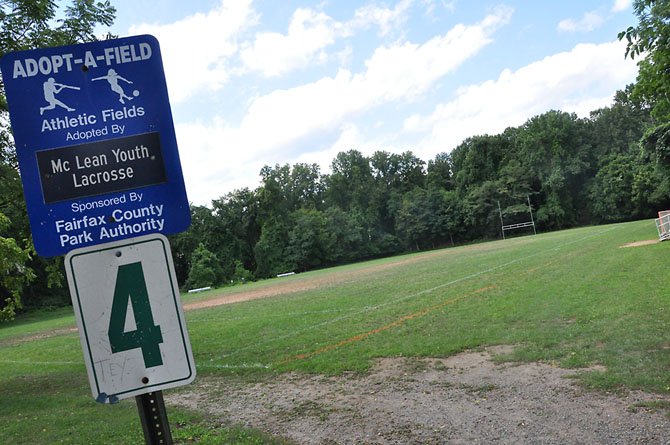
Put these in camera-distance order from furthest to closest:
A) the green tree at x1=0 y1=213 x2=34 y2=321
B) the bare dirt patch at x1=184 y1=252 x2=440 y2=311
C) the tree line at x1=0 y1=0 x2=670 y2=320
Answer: the tree line at x1=0 y1=0 x2=670 y2=320 → the bare dirt patch at x1=184 y1=252 x2=440 y2=311 → the green tree at x1=0 y1=213 x2=34 y2=321

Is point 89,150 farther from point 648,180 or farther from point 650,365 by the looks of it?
point 648,180

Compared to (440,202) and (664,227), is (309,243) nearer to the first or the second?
(440,202)

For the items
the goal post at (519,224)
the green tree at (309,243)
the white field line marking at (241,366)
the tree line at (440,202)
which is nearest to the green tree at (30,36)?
the white field line marking at (241,366)

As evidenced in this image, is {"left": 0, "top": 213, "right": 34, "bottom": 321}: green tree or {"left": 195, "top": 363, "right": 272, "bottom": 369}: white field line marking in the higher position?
{"left": 0, "top": 213, "right": 34, "bottom": 321}: green tree

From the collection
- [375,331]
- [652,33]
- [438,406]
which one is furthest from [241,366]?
[652,33]

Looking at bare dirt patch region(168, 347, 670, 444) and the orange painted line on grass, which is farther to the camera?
the orange painted line on grass

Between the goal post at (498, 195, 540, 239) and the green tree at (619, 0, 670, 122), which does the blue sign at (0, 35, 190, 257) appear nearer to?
the green tree at (619, 0, 670, 122)

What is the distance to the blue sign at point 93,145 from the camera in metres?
1.79

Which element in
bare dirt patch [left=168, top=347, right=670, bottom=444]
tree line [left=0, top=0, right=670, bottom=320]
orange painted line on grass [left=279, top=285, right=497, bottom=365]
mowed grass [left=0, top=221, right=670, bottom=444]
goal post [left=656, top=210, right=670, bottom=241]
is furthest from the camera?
tree line [left=0, top=0, right=670, bottom=320]

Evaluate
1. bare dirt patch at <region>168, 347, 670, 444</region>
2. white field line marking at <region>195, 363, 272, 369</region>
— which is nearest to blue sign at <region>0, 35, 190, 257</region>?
bare dirt patch at <region>168, 347, 670, 444</region>

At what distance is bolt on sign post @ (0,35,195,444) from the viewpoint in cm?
171

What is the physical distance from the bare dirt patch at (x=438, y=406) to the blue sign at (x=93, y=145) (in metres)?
4.12

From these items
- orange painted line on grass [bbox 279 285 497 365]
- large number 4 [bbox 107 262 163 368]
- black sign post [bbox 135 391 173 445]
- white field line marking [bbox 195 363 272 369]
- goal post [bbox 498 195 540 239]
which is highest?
large number 4 [bbox 107 262 163 368]

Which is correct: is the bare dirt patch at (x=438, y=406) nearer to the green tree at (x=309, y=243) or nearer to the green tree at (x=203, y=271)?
the green tree at (x=203, y=271)
